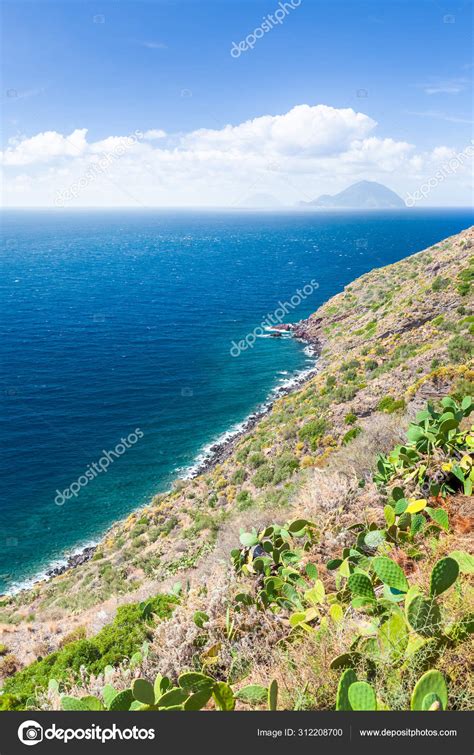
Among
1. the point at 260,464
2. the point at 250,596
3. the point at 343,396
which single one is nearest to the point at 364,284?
the point at 343,396

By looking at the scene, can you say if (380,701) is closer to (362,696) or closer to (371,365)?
(362,696)

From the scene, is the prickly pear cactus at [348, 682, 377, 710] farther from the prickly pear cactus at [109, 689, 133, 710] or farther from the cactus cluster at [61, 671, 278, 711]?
the prickly pear cactus at [109, 689, 133, 710]

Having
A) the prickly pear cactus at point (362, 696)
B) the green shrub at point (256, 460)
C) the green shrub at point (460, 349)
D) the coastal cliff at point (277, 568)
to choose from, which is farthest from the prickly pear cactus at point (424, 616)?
the green shrub at point (256, 460)

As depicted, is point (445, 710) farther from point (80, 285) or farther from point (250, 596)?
point (80, 285)

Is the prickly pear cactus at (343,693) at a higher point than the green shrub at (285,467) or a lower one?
higher

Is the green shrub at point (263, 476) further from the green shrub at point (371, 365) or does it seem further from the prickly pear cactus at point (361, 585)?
the prickly pear cactus at point (361, 585)

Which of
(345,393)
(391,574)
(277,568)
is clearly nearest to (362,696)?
(391,574)
